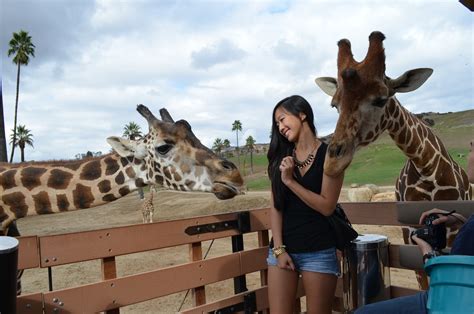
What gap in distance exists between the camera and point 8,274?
204 centimetres

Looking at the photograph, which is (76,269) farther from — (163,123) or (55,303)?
(55,303)

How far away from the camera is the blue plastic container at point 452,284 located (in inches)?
64.9

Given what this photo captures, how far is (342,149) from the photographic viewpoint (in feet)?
10.7

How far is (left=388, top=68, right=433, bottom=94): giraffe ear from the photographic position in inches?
157

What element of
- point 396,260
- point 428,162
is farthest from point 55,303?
point 428,162

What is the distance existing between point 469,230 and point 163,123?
3.29 m

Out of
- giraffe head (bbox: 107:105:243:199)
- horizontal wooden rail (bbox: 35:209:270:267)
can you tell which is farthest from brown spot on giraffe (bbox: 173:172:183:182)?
horizontal wooden rail (bbox: 35:209:270:267)

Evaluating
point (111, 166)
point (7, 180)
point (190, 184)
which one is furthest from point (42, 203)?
point (190, 184)

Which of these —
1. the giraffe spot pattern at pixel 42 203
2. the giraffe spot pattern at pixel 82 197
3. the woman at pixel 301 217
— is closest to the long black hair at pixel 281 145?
the woman at pixel 301 217

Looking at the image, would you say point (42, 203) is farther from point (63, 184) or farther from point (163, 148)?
point (163, 148)

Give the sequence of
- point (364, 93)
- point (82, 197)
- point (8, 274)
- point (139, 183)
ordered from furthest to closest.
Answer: point (139, 183) < point (82, 197) < point (364, 93) < point (8, 274)

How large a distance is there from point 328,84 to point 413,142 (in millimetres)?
1070

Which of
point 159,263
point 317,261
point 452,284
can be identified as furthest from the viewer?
point 159,263

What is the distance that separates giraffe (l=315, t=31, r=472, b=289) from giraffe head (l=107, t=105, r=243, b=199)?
1.26 metres
